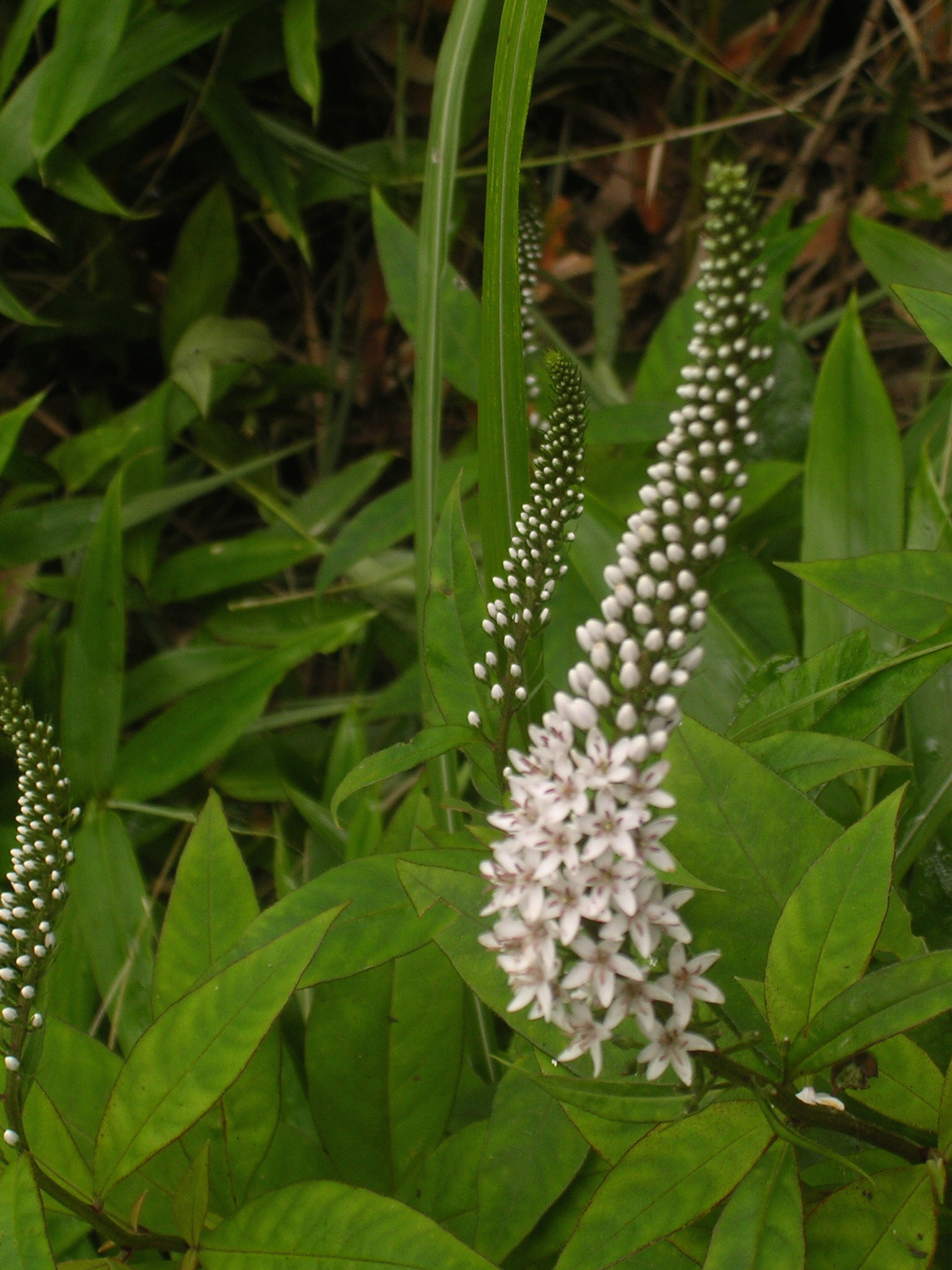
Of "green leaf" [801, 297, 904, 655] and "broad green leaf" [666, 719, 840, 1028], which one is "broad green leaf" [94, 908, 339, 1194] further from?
"green leaf" [801, 297, 904, 655]

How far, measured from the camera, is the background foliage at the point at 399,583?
1.50 m

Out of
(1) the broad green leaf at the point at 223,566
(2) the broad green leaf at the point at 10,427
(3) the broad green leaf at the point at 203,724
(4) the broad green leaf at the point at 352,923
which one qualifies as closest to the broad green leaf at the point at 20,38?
(2) the broad green leaf at the point at 10,427

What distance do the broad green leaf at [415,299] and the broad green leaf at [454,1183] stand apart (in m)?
1.68

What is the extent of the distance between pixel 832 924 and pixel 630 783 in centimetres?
44

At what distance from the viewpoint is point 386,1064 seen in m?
1.79

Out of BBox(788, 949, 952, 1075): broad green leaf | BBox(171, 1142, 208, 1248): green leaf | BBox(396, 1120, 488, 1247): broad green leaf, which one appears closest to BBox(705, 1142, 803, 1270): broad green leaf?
BBox(788, 949, 952, 1075): broad green leaf

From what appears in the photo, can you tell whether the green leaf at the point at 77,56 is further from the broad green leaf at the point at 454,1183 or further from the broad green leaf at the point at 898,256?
the broad green leaf at the point at 454,1183

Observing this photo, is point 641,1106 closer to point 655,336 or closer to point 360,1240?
point 360,1240


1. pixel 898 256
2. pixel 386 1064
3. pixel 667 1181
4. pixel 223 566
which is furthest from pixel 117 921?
pixel 898 256

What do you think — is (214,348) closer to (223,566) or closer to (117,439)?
(117,439)

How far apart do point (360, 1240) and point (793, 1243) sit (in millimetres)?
581

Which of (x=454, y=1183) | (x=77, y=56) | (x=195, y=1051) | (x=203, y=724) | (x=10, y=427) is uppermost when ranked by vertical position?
(x=77, y=56)

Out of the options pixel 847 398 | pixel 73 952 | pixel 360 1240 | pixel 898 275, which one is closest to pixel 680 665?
pixel 360 1240

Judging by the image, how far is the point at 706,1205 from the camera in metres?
1.29
